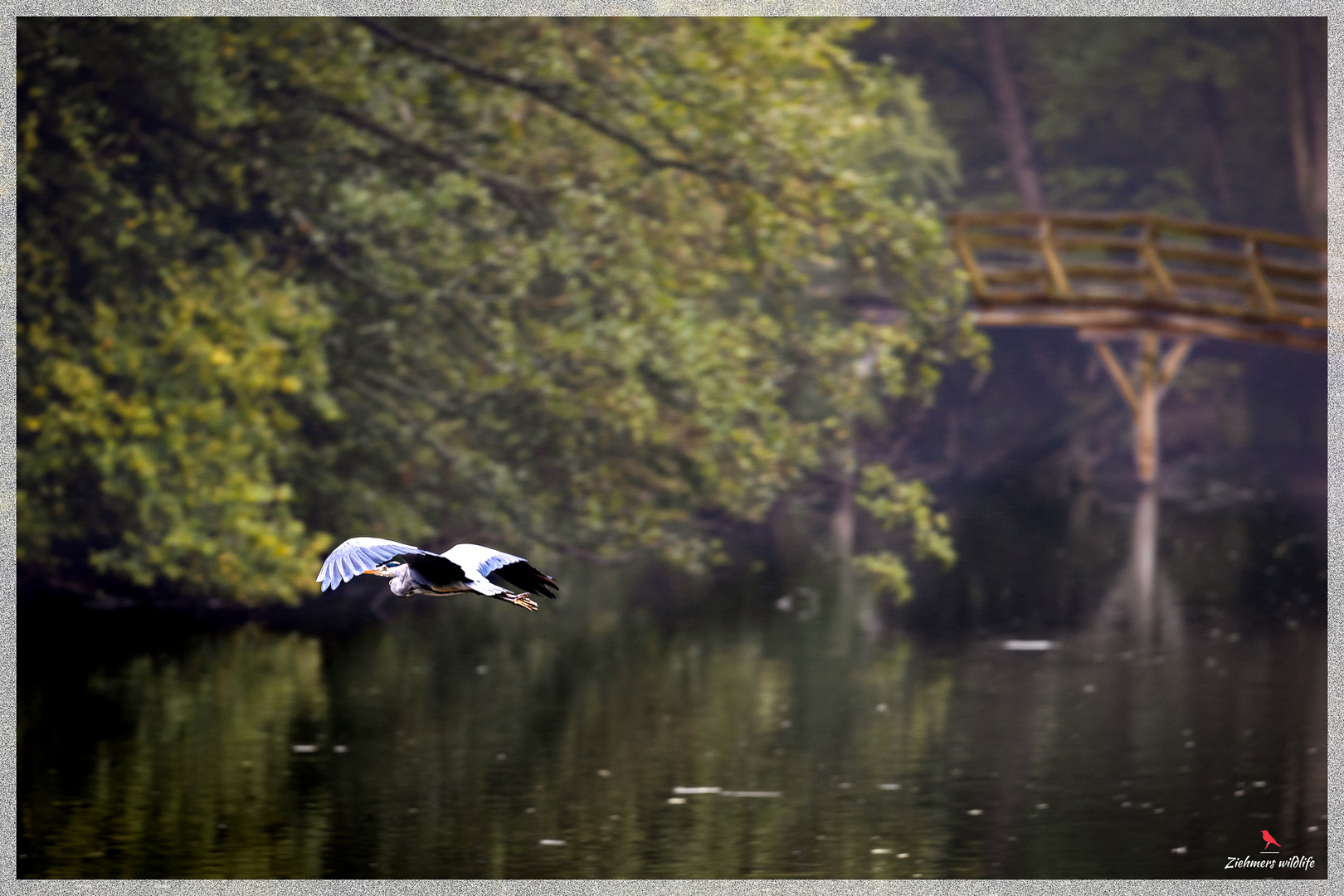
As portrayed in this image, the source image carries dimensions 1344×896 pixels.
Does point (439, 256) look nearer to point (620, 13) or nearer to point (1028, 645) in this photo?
point (620, 13)

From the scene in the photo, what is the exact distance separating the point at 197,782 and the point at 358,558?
999 centimetres

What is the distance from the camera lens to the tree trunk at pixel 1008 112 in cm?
3575

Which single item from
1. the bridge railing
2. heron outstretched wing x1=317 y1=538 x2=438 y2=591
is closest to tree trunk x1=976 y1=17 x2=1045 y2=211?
the bridge railing

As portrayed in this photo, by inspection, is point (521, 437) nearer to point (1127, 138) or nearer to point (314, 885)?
point (314, 885)

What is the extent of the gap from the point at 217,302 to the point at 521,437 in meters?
3.68

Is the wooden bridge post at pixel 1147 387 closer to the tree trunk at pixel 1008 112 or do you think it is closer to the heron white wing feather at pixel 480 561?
the tree trunk at pixel 1008 112

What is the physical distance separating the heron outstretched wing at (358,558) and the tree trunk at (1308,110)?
32.0 meters

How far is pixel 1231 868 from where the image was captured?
1341cm

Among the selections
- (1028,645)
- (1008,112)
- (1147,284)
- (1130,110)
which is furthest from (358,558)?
(1130,110)

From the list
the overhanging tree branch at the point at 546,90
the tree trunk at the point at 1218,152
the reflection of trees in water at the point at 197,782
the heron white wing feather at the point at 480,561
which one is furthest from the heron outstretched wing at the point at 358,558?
the tree trunk at the point at 1218,152

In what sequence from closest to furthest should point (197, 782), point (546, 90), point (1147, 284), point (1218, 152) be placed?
point (197, 782) < point (546, 90) < point (1147, 284) < point (1218, 152)

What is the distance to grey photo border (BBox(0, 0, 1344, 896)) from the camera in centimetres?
1302

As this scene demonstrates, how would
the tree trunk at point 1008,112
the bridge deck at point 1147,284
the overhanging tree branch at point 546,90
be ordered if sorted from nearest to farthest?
the overhanging tree branch at point 546,90 → the bridge deck at point 1147,284 → the tree trunk at point 1008,112

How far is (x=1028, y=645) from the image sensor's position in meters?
21.1
